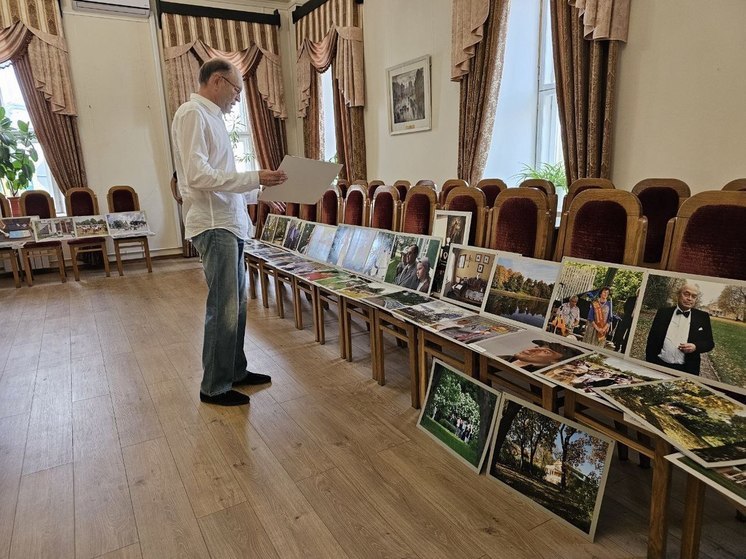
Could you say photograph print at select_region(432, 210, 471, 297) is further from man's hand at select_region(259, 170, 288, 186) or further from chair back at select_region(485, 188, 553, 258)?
man's hand at select_region(259, 170, 288, 186)

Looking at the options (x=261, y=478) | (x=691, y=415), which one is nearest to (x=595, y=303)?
(x=691, y=415)

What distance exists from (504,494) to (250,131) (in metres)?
7.00

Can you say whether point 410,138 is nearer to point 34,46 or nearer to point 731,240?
point 731,240

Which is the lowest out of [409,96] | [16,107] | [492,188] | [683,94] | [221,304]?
[221,304]

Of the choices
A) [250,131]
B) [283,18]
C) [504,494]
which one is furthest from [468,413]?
[283,18]

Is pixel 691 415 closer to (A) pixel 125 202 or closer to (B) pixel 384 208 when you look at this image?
(B) pixel 384 208

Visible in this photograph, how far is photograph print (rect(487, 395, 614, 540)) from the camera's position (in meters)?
1.47

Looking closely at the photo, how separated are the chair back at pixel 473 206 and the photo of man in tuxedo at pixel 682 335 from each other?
981 mm

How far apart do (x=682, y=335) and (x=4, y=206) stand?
669 centimetres

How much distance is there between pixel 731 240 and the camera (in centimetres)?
148

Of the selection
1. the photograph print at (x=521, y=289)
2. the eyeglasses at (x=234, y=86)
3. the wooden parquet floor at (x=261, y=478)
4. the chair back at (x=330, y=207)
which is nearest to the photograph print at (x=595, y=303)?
the photograph print at (x=521, y=289)

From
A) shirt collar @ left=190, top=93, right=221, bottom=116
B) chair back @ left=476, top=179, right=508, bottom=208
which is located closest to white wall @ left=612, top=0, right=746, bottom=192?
chair back @ left=476, top=179, right=508, bottom=208

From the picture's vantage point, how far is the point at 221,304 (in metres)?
2.32

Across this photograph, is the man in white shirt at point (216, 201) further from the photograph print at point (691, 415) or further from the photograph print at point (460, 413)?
the photograph print at point (691, 415)
